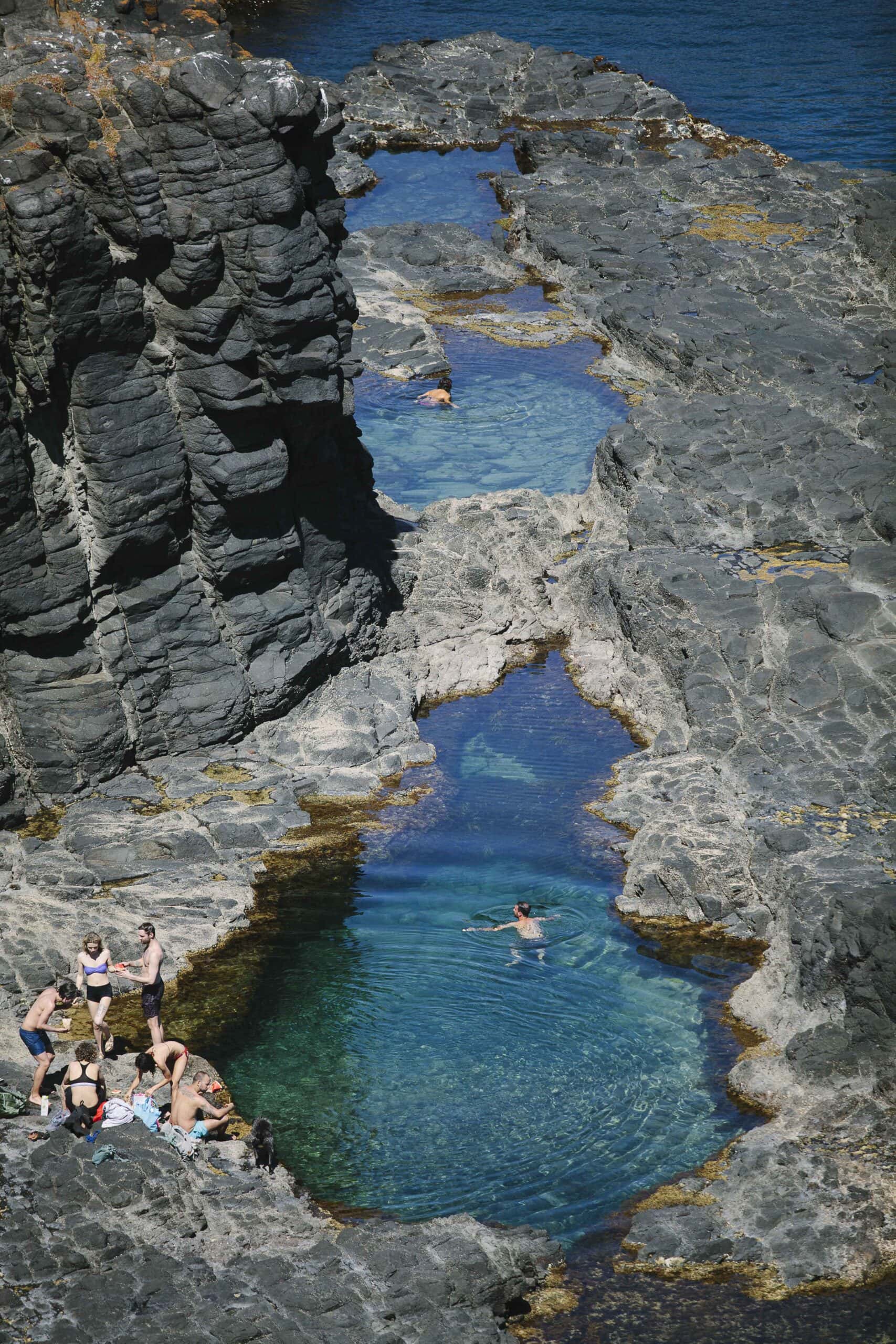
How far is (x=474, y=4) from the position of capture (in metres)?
60.7

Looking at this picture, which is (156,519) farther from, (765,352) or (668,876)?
(765,352)

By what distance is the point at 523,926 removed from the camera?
1789 centimetres

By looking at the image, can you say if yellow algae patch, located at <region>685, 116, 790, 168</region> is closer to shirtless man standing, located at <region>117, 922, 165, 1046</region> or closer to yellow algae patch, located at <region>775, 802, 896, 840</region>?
yellow algae patch, located at <region>775, 802, 896, 840</region>

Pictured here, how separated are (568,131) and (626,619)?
2801 cm

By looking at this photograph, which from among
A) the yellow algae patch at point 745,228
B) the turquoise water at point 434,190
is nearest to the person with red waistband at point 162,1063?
the yellow algae patch at point 745,228

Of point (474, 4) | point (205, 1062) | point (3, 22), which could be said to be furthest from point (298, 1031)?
point (474, 4)

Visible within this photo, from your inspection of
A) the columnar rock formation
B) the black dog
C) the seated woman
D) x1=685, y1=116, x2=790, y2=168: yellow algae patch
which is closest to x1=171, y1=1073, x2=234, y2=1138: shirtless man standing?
the black dog

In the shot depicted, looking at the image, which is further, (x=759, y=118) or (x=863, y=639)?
(x=759, y=118)

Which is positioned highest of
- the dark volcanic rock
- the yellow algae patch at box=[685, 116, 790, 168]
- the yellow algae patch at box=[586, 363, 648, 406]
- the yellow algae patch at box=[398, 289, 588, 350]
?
the yellow algae patch at box=[685, 116, 790, 168]

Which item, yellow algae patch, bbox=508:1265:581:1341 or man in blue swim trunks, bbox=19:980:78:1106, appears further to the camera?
man in blue swim trunks, bbox=19:980:78:1106

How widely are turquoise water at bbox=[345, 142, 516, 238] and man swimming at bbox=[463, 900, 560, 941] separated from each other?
27204mm

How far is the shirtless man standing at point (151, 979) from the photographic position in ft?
52.5

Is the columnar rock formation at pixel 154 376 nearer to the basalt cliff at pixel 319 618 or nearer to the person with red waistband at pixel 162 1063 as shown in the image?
the basalt cliff at pixel 319 618

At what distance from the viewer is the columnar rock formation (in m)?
17.8
